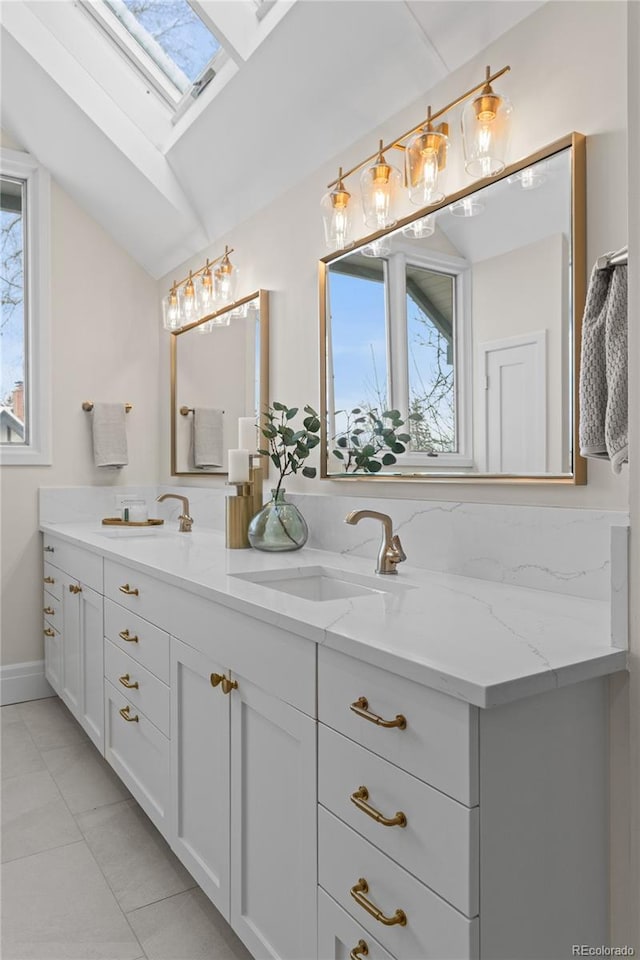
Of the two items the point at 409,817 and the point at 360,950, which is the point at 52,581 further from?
the point at 409,817

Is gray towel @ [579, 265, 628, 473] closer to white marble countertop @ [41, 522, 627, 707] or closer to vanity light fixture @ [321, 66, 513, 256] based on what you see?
white marble countertop @ [41, 522, 627, 707]

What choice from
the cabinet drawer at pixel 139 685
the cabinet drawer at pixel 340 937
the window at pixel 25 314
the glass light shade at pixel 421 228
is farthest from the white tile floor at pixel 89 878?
the glass light shade at pixel 421 228

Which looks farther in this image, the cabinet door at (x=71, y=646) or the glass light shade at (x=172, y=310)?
the glass light shade at (x=172, y=310)

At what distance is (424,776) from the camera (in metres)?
0.89

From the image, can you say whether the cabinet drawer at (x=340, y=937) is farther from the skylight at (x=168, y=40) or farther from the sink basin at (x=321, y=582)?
the skylight at (x=168, y=40)

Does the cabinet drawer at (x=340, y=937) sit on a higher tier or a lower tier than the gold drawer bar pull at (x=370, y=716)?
lower

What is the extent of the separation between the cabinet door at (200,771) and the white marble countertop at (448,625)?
0.22 metres

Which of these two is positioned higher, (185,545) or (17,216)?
(17,216)

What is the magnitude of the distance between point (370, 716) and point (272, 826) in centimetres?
45

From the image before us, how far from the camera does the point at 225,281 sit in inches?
104

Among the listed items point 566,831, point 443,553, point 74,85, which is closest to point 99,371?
point 74,85

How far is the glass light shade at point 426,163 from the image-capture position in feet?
5.32

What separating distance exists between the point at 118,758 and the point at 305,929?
3.74ft

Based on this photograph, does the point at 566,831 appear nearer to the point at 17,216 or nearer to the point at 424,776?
the point at 424,776
